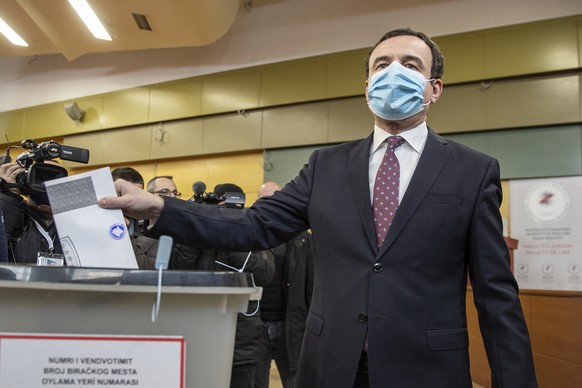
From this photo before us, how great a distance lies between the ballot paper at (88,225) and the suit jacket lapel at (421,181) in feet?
1.79

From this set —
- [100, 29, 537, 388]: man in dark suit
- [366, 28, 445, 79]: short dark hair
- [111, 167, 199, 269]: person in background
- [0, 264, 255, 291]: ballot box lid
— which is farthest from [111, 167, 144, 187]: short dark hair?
[0, 264, 255, 291]: ballot box lid

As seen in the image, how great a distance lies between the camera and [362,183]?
1.13 m

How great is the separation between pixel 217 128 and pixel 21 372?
5.34 m

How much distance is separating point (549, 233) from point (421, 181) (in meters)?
3.44

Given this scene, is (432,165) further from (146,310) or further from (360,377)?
(146,310)

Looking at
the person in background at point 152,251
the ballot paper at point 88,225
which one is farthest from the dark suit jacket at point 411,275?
the person in background at point 152,251

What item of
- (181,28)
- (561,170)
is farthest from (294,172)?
(561,170)

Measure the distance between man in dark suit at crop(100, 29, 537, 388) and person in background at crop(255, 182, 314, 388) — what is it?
1.51 m

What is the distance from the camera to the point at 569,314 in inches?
101

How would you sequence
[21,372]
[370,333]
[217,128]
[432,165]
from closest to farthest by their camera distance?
1. [21,372]
2. [370,333]
3. [432,165]
4. [217,128]

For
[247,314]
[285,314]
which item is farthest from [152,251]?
[285,314]

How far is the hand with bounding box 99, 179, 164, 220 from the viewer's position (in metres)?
0.74

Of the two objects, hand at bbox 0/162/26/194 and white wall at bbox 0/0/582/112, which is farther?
white wall at bbox 0/0/582/112

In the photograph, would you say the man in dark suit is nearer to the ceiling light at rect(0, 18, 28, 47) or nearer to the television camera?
the television camera
